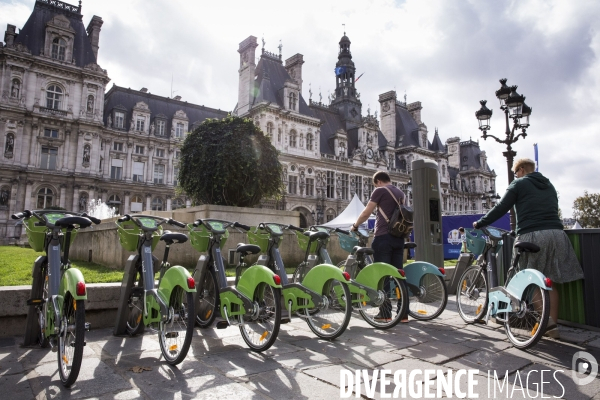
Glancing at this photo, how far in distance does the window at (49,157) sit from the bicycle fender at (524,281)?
3694cm

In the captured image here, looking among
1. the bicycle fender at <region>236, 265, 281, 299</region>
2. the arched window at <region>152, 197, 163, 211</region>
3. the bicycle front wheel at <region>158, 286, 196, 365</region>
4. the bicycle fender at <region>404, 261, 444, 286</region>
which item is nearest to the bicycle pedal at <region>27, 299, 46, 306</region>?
the bicycle front wheel at <region>158, 286, 196, 365</region>

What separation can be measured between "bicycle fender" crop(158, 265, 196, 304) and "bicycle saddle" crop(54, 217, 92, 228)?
33.9 inches

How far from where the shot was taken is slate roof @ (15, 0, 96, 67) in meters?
33.2

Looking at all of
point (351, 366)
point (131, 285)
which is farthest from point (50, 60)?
point (351, 366)

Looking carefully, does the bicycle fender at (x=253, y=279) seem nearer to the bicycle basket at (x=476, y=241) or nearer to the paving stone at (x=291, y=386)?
the paving stone at (x=291, y=386)

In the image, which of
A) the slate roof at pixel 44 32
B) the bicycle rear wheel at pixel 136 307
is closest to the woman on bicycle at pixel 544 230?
the bicycle rear wheel at pixel 136 307

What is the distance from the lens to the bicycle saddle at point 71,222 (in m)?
3.58

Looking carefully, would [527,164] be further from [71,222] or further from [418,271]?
[71,222]

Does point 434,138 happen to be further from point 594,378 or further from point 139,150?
point 594,378

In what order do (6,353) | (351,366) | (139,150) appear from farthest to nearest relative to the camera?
(139,150) → (6,353) → (351,366)

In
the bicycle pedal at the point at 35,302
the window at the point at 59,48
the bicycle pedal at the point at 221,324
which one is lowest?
the bicycle pedal at the point at 221,324

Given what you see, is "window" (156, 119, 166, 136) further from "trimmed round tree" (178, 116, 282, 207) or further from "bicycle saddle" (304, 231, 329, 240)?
"bicycle saddle" (304, 231, 329, 240)

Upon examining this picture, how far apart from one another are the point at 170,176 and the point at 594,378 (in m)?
39.6

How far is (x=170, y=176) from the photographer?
39594 mm
